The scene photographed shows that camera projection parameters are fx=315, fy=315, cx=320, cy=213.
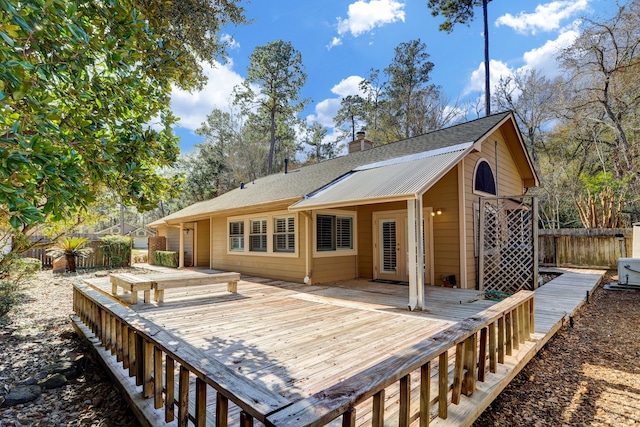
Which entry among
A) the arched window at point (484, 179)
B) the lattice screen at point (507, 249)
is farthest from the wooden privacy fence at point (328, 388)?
the arched window at point (484, 179)

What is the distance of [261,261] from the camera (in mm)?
9781

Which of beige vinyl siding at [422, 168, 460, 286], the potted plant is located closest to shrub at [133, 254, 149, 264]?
the potted plant

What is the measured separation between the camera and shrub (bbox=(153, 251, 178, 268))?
14.4 m

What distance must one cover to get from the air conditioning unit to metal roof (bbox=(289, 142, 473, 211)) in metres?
4.87

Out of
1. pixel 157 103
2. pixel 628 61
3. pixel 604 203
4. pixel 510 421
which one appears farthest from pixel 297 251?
pixel 628 61

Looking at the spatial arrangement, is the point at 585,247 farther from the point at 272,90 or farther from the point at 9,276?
the point at 272,90

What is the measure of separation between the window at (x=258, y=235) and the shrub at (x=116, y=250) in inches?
307

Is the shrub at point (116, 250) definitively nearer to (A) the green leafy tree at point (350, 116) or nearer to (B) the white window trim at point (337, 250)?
(B) the white window trim at point (337, 250)

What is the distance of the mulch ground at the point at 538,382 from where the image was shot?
2715 millimetres

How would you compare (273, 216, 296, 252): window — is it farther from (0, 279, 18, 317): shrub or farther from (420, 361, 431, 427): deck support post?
(420, 361, 431, 427): deck support post

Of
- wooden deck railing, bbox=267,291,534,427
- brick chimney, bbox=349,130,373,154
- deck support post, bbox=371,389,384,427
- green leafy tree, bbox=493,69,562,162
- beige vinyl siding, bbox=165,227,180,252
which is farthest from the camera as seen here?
green leafy tree, bbox=493,69,562,162

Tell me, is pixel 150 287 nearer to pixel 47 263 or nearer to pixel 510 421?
pixel 510 421

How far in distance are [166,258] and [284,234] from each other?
8.66m

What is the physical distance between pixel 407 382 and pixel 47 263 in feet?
54.2
